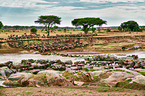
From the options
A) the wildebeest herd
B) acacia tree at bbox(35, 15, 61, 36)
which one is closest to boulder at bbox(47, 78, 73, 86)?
the wildebeest herd

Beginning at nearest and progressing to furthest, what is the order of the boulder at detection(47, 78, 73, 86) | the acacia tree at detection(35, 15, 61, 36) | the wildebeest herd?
the boulder at detection(47, 78, 73, 86) → the wildebeest herd → the acacia tree at detection(35, 15, 61, 36)

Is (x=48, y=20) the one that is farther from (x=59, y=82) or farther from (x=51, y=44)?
(x=59, y=82)

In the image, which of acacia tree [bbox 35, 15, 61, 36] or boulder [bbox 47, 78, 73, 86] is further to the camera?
acacia tree [bbox 35, 15, 61, 36]

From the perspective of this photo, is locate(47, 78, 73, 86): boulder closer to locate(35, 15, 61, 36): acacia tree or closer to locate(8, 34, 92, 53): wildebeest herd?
locate(8, 34, 92, 53): wildebeest herd

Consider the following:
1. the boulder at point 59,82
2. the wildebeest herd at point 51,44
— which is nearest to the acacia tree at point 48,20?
the wildebeest herd at point 51,44

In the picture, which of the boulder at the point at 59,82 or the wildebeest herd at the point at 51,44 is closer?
the boulder at the point at 59,82

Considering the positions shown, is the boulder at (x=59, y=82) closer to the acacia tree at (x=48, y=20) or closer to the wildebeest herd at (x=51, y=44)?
the wildebeest herd at (x=51, y=44)

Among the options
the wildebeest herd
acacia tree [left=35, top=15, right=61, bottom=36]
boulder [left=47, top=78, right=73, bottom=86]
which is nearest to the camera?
boulder [left=47, top=78, right=73, bottom=86]

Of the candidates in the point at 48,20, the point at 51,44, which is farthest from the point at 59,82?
the point at 48,20

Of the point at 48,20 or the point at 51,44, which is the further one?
the point at 48,20

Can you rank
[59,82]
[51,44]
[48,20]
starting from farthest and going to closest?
[48,20], [51,44], [59,82]

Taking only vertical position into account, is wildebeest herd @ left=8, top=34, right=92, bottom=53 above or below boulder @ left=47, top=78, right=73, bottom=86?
above

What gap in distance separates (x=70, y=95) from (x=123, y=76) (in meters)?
6.67

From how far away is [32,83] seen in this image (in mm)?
18688
